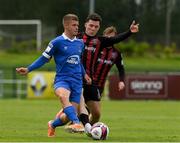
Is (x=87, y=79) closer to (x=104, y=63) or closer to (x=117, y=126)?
(x=104, y=63)

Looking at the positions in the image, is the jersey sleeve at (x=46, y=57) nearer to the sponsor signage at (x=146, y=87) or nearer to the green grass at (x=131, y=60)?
the sponsor signage at (x=146, y=87)

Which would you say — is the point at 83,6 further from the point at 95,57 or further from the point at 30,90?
the point at 95,57

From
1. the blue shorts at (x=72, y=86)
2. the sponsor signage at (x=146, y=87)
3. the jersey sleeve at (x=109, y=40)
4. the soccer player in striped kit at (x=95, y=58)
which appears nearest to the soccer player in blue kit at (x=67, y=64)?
the blue shorts at (x=72, y=86)

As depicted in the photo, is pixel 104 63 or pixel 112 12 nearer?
pixel 104 63

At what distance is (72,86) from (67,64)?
1.25 ft

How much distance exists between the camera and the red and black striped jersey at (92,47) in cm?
1506

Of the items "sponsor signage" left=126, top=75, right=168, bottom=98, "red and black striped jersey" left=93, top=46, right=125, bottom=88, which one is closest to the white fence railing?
"sponsor signage" left=126, top=75, right=168, bottom=98

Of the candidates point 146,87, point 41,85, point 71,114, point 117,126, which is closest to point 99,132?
point 71,114

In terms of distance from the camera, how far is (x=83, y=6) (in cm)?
6788

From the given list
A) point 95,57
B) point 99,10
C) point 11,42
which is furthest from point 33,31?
point 95,57

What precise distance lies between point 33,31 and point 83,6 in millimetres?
8734

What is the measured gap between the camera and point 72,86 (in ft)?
45.3

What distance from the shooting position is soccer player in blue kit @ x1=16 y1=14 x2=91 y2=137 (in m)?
13.6

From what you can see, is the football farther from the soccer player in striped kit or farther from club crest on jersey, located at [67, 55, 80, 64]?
club crest on jersey, located at [67, 55, 80, 64]
